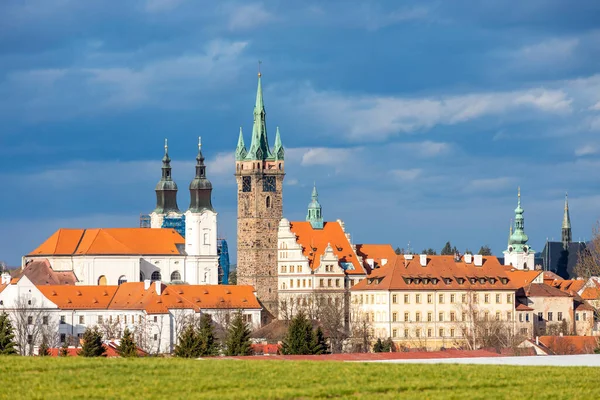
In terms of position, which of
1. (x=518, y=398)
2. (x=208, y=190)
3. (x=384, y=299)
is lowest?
(x=518, y=398)

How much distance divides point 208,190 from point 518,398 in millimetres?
127144

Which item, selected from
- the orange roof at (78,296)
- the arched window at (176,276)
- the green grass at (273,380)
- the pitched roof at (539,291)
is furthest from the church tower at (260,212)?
the green grass at (273,380)

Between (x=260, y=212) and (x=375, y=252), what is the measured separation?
13.5 metres

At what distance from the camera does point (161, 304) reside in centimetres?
14200

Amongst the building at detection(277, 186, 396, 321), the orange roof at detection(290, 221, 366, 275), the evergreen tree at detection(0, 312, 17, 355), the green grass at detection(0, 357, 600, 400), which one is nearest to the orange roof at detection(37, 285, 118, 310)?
the building at detection(277, 186, 396, 321)

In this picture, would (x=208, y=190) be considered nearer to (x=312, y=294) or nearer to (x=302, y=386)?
(x=312, y=294)

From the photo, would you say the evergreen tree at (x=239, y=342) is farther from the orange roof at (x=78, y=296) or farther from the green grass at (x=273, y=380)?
the orange roof at (x=78, y=296)

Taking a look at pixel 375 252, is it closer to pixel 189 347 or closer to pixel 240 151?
pixel 240 151

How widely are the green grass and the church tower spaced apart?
96.2 meters

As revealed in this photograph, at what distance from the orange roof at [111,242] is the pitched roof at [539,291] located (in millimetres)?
38504

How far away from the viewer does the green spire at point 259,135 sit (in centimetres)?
15925

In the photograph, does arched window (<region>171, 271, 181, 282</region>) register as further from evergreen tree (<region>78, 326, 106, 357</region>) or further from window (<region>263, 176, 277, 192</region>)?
evergreen tree (<region>78, 326, 106, 357</region>)

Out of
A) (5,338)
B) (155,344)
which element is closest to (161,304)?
(155,344)

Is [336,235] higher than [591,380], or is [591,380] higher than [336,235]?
[336,235]
